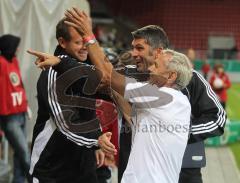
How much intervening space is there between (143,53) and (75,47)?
18.8 inches

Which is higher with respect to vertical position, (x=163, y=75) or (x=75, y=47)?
(x=75, y=47)

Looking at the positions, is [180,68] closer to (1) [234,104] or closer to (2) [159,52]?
(2) [159,52]

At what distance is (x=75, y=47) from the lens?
4.06 metres

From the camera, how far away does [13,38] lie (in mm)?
6992

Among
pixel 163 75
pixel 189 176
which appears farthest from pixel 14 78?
pixel 163 75

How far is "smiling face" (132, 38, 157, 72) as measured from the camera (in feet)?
13.0

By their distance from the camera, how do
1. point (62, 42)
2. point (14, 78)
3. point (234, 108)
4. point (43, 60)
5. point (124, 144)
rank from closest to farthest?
1. point (43, 60)
2. point (62, 42)
3. point (124, 144)
4. point (14, 78)
5. point (234, 108)

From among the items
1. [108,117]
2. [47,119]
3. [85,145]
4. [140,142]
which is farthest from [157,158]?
[108,117]

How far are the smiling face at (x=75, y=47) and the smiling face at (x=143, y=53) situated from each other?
14.4 inches

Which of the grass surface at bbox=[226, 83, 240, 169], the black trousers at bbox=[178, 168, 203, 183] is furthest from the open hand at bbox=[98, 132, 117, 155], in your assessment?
the grass surface at bbox=[226, 83, 240, 169]

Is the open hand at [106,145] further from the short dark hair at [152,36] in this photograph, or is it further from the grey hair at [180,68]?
the short dark hair at [152,36]

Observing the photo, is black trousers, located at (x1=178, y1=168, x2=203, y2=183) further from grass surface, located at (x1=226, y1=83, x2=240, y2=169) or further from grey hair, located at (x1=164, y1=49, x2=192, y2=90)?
grass surface, located at (x1=226, y1=83, x2=240, y2=169)

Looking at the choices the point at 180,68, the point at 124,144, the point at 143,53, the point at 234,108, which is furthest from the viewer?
the point at 234,108

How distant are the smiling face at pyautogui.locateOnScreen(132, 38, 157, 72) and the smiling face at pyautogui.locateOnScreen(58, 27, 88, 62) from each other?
366 mm
